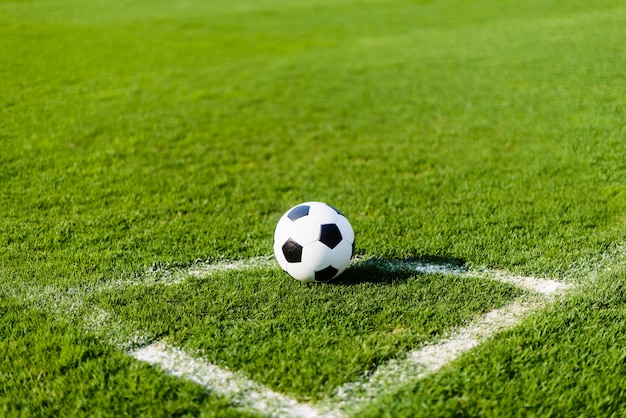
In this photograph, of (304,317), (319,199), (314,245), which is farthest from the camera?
(319,199)

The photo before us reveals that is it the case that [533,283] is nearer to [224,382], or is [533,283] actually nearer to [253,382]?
[253,382]

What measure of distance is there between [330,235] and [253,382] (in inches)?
53.5

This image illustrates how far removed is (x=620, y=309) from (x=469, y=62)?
9520 mm

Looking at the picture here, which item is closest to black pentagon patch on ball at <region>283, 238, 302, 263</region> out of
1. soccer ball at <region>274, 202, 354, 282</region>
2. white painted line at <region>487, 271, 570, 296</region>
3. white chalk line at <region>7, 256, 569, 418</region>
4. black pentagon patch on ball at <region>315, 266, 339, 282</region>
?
soccer ball at <region>274, 202, 354, 282</region>

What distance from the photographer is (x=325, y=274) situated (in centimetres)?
447

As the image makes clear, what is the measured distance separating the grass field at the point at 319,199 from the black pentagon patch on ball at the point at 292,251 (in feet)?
0.73

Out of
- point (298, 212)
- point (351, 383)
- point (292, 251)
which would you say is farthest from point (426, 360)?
point (298, 212)

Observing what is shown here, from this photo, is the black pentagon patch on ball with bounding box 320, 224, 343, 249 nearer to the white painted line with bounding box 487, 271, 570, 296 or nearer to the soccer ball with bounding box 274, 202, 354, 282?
the soccer ball with bounding box 274, 202, 354, 282

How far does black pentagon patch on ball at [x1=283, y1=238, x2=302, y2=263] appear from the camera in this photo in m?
4.44

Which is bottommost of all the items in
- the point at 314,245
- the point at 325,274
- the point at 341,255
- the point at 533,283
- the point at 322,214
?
the point at 533,283

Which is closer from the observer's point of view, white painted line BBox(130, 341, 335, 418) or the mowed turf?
white painted line BBox(130, 341, 335, 418)

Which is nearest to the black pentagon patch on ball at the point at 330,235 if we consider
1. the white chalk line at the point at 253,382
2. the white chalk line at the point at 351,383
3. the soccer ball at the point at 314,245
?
the soccer ball at the point at 314,245

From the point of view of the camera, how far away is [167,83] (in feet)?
37.8

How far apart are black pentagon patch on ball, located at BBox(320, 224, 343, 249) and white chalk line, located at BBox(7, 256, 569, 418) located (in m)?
0.60
